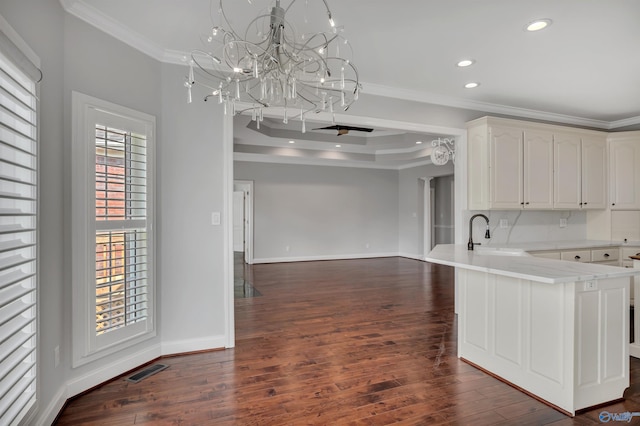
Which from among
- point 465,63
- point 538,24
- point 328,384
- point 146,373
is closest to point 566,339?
point 328,384

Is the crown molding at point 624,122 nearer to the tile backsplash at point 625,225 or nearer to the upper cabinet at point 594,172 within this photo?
the upper cabinet at point 594,172

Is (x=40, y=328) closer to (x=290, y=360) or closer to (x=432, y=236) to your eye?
(x=290, y=360)

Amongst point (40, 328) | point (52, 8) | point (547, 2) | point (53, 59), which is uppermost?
point (547, 2)

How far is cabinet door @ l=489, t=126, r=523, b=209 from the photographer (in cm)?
412

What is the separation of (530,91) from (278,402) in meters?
4.06

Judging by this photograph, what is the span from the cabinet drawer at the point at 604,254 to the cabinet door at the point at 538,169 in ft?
2.47

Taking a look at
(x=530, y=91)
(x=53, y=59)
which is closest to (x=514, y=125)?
(x=530, y=91)

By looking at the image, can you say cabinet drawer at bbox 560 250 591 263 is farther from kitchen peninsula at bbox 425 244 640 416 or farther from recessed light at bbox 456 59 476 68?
recessed light at bbox 456 59 476 68

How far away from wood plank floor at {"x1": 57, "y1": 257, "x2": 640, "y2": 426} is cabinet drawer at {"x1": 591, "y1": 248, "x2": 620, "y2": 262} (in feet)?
5.67

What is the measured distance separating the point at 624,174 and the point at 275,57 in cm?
516

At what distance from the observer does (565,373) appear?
2.21m

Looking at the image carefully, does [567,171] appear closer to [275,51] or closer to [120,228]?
[275,51]

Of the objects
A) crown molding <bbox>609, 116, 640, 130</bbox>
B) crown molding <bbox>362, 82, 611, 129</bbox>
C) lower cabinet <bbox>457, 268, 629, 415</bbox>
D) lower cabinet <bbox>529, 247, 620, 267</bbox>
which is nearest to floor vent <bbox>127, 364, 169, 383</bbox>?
lower cabinet <bbox>457, 268, 629, 415</bbox>

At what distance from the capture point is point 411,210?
31.2 ft
